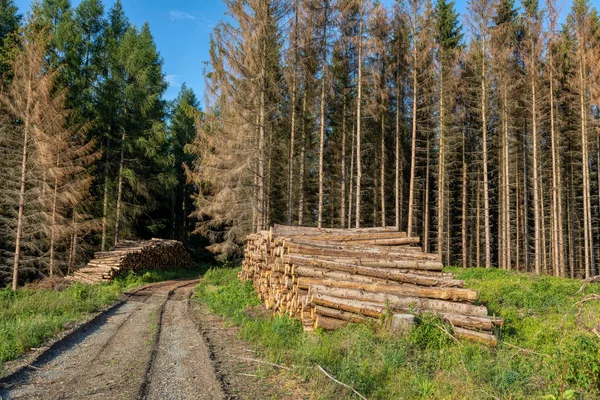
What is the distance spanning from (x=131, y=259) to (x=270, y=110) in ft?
35.4

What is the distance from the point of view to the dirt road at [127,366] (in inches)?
195

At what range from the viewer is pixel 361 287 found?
7.76m

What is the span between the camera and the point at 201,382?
5.27 m

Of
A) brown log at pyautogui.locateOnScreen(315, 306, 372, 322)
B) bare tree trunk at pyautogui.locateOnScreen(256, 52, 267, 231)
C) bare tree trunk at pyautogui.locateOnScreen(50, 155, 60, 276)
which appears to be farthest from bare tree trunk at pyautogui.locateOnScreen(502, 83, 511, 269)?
bare tree trunk at pyautogui.locateOnScreen(50, 155, 60, 276)

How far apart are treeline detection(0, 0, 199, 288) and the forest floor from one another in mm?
10768

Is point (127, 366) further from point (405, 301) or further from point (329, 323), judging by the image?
point (405, 301)

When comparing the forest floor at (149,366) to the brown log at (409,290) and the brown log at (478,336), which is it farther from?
the brown log at (478,336)

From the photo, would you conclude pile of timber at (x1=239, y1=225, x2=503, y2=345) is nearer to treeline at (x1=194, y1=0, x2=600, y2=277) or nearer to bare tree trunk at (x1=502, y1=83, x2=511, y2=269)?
treeline at (x1=194, y1=0, x2=600, y2=277)

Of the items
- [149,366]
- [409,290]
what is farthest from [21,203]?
→ [409,290]

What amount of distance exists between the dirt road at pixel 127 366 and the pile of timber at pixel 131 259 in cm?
977

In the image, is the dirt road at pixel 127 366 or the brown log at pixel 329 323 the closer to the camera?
the dirt road at pixel 127 366

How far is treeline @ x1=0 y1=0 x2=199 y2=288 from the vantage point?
668 inches

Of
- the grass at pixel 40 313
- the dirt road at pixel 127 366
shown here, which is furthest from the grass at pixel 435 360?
the grass at pixel 40 313

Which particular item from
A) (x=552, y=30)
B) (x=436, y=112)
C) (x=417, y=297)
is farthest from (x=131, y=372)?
(x=552, y=30)
